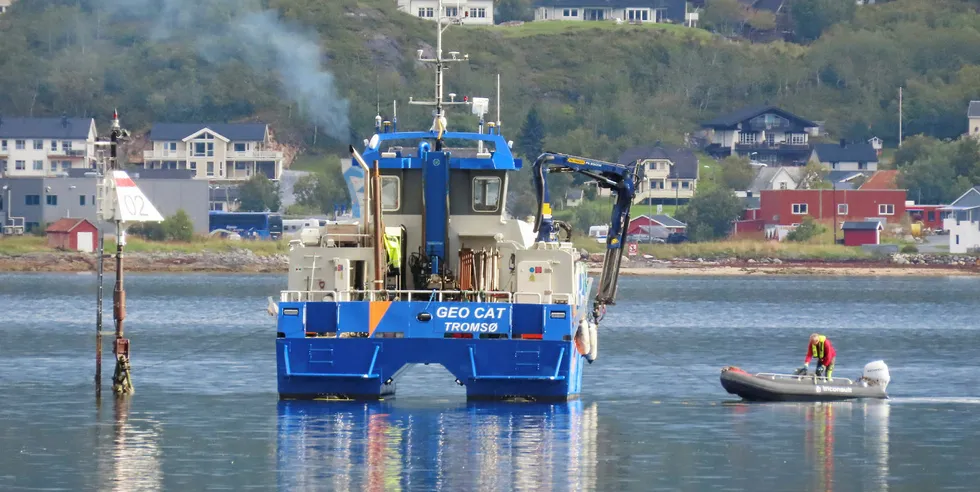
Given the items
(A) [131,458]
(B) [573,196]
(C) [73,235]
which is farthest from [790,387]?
(B) [573,196]

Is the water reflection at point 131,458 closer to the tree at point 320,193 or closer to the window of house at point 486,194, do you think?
the window of house at point 486,194

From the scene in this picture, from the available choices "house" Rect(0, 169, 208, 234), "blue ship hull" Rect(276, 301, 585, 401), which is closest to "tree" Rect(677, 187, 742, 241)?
"house" Rect(0, 169, 208, 234)

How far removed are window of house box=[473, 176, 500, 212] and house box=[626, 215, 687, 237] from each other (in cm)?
13119

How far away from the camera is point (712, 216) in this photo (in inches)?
7269

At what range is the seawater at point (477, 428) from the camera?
3631 cm

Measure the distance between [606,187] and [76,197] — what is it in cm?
12662

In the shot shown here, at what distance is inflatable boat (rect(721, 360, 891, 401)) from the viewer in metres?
48.8

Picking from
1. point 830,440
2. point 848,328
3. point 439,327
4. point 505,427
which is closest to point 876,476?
point 830,440

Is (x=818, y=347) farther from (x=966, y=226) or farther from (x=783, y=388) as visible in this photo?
(x=966, y=226)

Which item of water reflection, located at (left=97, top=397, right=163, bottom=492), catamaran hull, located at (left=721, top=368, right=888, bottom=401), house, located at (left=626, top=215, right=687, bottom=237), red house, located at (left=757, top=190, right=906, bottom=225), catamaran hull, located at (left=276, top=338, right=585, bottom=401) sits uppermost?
red house, located at (left=757, top=190, right=906, bottom=225)

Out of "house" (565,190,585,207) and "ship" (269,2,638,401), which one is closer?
"ship" (269,2,638,401)

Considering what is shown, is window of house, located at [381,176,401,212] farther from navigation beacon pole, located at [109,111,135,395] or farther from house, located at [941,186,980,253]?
house, located at [941,186,980,253]

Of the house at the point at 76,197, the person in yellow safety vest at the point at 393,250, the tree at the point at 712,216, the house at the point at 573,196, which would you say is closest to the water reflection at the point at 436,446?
the person in yellow safety vest at the point at 393,250

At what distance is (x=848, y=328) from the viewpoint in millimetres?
91375
